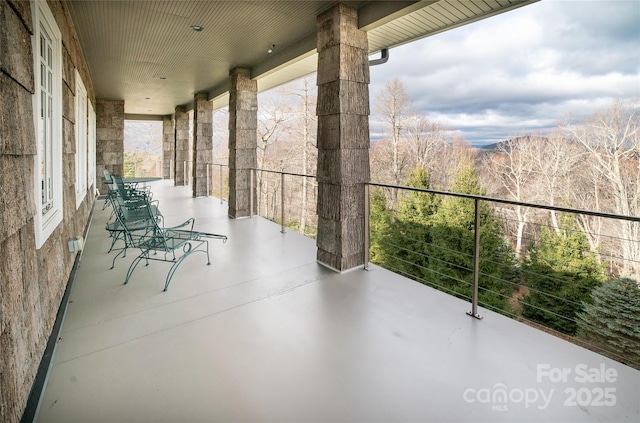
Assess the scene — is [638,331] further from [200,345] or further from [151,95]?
[151,95]

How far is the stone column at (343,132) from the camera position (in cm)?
344

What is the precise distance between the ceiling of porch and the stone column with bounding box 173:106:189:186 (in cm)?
436

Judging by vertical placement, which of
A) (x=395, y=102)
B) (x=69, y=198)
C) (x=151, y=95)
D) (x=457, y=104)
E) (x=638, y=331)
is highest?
(x=457, y=104)

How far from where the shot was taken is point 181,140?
1155cm

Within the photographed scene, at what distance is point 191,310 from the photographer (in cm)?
262

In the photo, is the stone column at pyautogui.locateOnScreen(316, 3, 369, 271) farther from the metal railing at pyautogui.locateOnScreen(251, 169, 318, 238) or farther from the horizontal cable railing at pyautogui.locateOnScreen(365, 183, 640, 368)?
the metal railing at pyautogui.locateOnScreen(251, 169, 318, 238)

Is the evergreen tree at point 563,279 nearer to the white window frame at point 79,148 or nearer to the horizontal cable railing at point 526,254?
the horizontal cable railing at point 526,254

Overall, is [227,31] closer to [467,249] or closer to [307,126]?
[467,249]

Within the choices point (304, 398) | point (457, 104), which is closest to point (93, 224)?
point (304, 398)

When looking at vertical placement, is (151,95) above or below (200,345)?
above

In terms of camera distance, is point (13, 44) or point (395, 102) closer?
point (13, 44)

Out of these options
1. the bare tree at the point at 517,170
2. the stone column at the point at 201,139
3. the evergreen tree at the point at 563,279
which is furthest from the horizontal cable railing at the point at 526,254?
the stone column at the point at 201,139

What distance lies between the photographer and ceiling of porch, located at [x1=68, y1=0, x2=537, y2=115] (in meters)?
3.40

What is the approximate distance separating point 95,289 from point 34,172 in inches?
65.8
